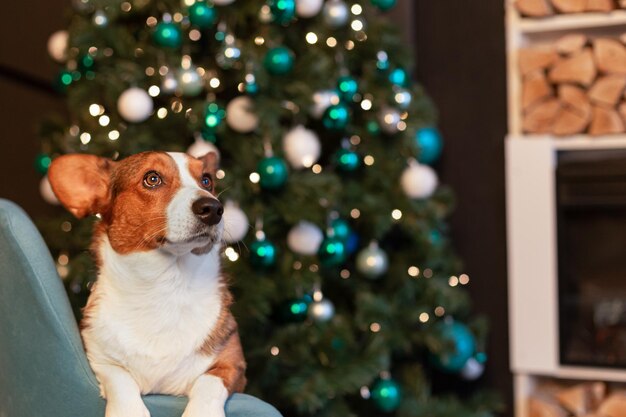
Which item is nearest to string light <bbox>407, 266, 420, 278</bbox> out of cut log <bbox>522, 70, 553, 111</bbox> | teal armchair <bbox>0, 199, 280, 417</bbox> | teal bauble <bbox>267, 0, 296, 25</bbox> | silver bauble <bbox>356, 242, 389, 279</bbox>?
silver bauble <bbox>356, 242, 389, 279</bbox>

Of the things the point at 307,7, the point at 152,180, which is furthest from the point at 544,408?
the point at 152,180

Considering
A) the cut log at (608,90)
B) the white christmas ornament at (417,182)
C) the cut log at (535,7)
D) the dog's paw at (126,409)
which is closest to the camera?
the dog's paw at (126,409)

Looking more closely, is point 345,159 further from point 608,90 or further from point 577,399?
point 577,399

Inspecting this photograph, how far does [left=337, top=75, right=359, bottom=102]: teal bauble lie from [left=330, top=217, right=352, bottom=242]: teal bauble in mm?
373

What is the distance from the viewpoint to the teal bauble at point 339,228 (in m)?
2.43

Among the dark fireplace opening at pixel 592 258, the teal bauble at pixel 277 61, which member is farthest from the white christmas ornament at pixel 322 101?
the dark fireplace opening at pixel 592 258

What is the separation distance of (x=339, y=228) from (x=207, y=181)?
2.98 feet

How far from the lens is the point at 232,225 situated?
7.18 ft

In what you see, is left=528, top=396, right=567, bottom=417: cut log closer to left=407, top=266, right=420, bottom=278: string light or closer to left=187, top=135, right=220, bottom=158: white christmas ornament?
left=407, top=266, right=420, bottom=278: string light

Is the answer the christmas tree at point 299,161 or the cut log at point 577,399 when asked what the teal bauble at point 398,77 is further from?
the cut log at point 577,399

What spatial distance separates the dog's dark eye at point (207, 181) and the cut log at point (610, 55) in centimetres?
168

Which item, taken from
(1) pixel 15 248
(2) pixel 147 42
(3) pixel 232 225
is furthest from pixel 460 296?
(1) pixel 15 248

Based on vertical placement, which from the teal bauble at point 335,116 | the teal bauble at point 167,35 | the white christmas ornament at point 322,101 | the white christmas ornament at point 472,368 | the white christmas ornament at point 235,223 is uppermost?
the teal bauble at point 167,35

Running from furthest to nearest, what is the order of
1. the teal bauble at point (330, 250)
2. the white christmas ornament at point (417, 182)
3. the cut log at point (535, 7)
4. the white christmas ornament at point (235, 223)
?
the cut log at point (535, 7), the white christmas ornament at point (417, 182), the teal bauble at point (330, 250), the white christmas ornament at point (235, 223)
